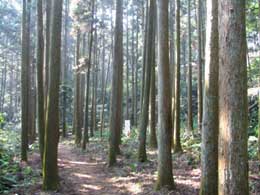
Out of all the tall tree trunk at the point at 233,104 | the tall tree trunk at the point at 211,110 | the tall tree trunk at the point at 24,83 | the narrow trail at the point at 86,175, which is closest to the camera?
the tall tree trunk at the point at 233,104

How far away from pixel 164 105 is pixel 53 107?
295 cm

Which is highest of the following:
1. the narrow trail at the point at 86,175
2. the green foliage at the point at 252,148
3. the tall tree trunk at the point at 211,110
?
the tall tree trunk at the point at 211,110

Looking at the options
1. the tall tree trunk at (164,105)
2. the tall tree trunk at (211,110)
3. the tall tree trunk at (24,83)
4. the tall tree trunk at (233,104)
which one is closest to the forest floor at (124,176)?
the tall tree trunk at (164,105)

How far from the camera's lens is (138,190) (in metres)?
9.39

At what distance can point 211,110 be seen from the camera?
6430 mm

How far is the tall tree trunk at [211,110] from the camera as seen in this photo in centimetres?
644

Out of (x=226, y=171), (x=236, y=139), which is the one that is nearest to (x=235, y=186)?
(x=226, y=171)

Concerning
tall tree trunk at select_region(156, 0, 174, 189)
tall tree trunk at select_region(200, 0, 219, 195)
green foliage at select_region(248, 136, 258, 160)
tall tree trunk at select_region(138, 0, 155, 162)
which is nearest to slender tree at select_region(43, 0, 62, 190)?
tall tree trunk at select_region(156, 0, 174, 189)

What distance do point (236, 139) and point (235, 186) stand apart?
58 cm

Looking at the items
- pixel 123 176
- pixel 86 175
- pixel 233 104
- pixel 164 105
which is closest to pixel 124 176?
pixel 123 176

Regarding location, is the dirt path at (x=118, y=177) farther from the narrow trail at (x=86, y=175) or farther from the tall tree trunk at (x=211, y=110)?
the tall tree trunk at (x=211, y=110)

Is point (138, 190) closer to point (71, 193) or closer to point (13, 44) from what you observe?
point (71, 193)

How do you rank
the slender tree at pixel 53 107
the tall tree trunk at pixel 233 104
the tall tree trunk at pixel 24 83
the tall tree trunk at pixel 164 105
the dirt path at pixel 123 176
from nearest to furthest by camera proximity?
the tall tree trunk at pixel 233 104
the tall tree trunk at pixel 164 105
the dirt path at pixel 123 176
the slender tree at pixel 53 107
the tall tree trunk at pixel 24 83

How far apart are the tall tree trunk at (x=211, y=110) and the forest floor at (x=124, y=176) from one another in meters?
1.66
